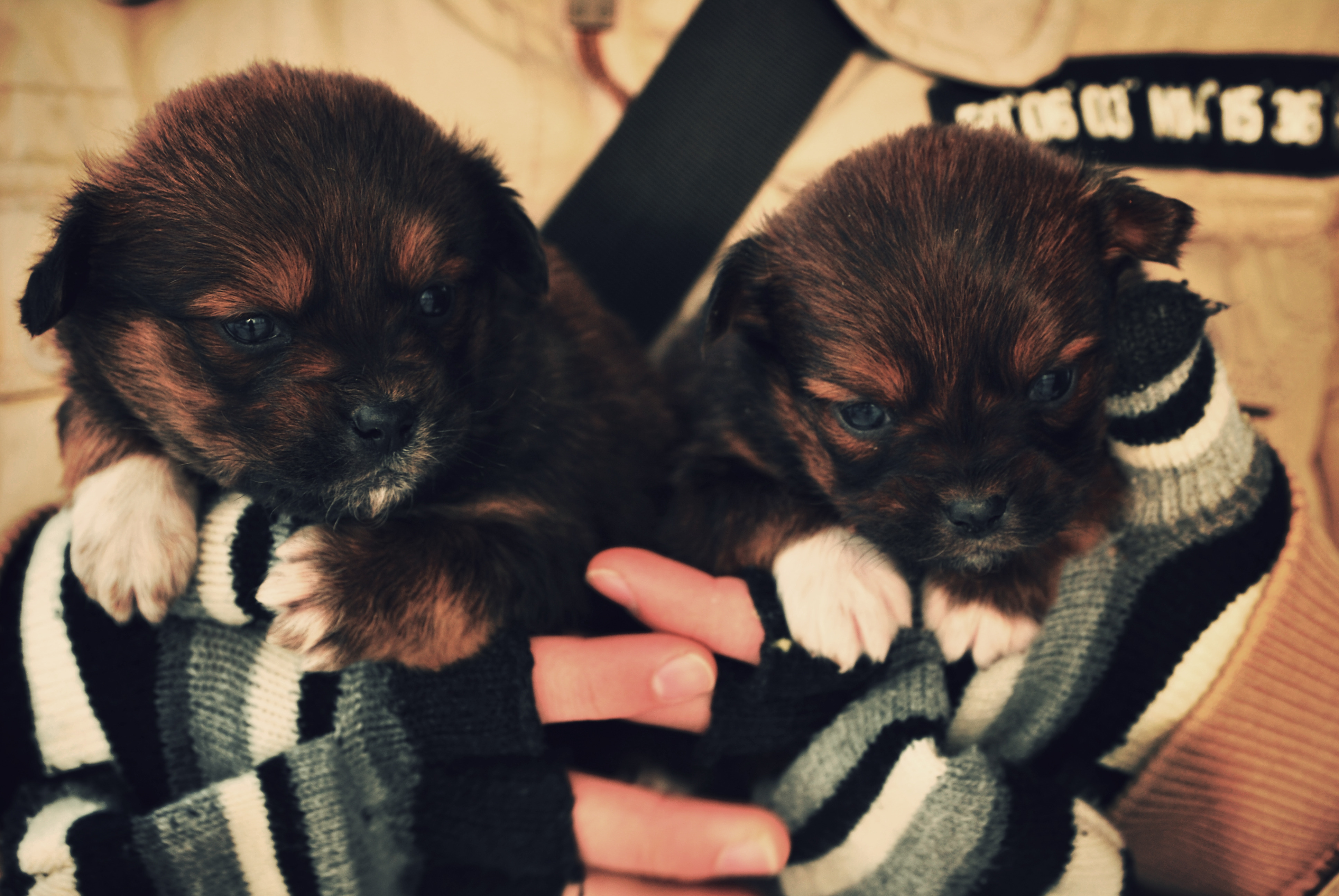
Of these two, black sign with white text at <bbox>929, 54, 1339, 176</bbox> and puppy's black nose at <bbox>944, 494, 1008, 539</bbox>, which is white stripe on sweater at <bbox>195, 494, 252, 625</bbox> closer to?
puppy's black nose at <bbox>944, 494, 1008, 539</bbox>

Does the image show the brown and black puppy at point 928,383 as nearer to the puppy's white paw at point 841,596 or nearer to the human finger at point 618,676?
the puppy's white paw at point 841,596

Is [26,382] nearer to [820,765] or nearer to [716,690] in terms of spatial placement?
[716,690]

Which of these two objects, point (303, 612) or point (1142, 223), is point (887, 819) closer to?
point (303, 612)

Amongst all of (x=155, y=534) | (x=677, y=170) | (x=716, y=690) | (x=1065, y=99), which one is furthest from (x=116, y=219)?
(x=1065, y=99)

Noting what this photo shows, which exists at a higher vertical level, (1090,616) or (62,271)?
(1090,616)

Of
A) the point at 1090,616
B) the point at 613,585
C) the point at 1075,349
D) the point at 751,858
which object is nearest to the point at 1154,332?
the point at 1075,349

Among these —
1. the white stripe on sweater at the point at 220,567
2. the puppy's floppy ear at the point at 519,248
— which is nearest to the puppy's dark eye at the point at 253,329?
the white stripe on sweater at the point at 220,567
